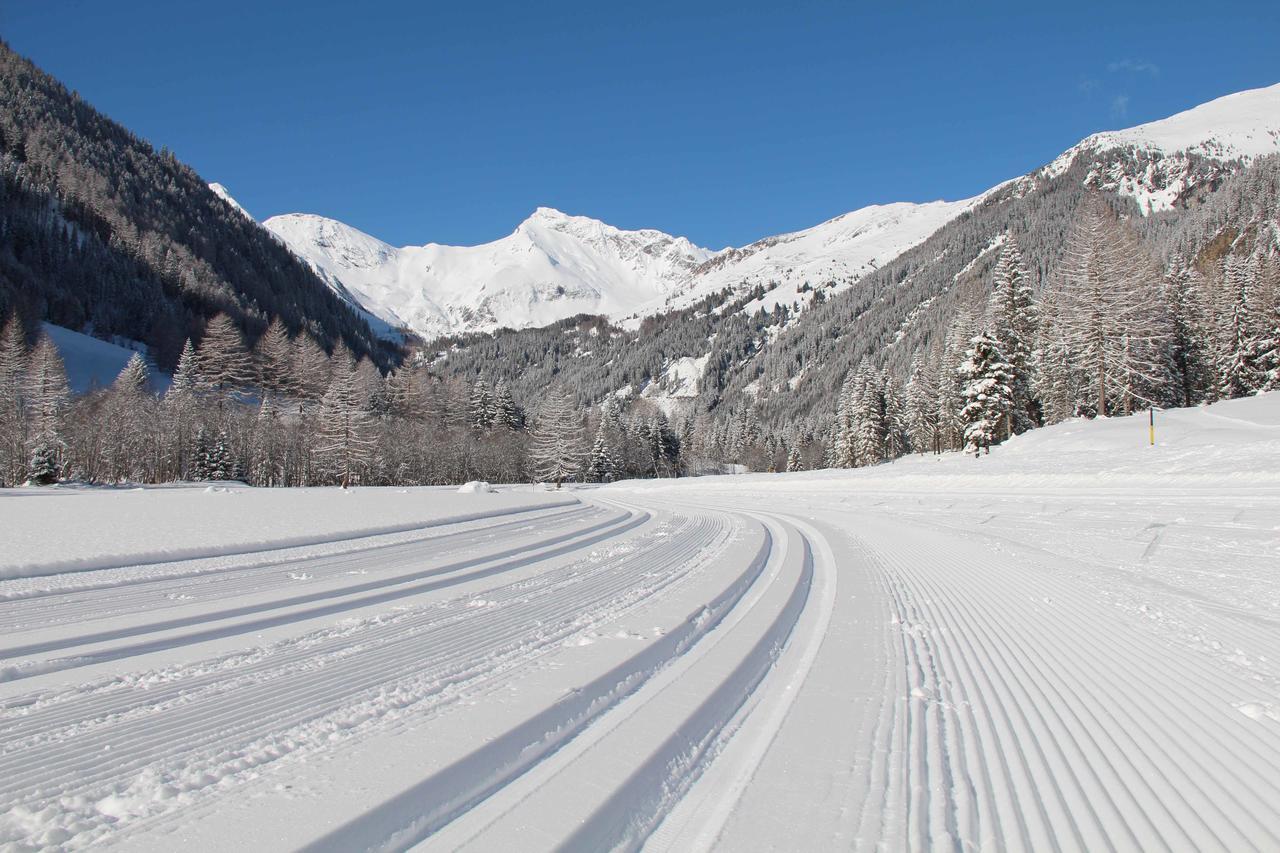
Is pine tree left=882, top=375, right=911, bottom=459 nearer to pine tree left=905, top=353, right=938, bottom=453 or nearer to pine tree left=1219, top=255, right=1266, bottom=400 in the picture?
pine tree left=905, top=353, right=938, bottom=453

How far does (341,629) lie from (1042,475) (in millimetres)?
22036

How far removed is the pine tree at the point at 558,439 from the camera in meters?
60.7

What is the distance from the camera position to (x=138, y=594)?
638 centimetres

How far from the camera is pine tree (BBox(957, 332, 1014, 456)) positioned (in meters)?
37.6

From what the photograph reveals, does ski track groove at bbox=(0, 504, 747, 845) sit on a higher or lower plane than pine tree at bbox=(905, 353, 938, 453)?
lower

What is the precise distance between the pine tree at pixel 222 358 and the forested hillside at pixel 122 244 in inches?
1095

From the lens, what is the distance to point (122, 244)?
367ft

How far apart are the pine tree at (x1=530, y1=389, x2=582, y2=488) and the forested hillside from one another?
7125 cm

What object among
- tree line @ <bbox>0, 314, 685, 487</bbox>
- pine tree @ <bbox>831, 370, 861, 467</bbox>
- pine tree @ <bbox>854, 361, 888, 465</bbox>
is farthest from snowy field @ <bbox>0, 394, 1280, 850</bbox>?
pine tree @ <bbox>831, 370, 861, 467</bbox>

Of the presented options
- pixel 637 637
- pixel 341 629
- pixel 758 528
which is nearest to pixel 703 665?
pixel 637 637

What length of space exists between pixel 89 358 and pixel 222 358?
28098 mm

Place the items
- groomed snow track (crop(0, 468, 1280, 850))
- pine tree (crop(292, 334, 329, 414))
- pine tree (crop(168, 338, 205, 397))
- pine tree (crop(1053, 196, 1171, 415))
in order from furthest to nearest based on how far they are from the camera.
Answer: pine tree (crop(292, 334, 329, 414)) → pine tree (crop(168, 338, 205, 397)) → pine tree (crop(1053, 196, 1171, 415)) → groomed snow track (crop(0, 468, 1280, 850))

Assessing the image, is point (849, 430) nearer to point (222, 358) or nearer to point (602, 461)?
point (602, 461)

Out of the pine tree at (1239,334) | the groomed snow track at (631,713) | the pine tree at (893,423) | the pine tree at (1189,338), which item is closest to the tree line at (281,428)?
the pine tree at (893,423)
